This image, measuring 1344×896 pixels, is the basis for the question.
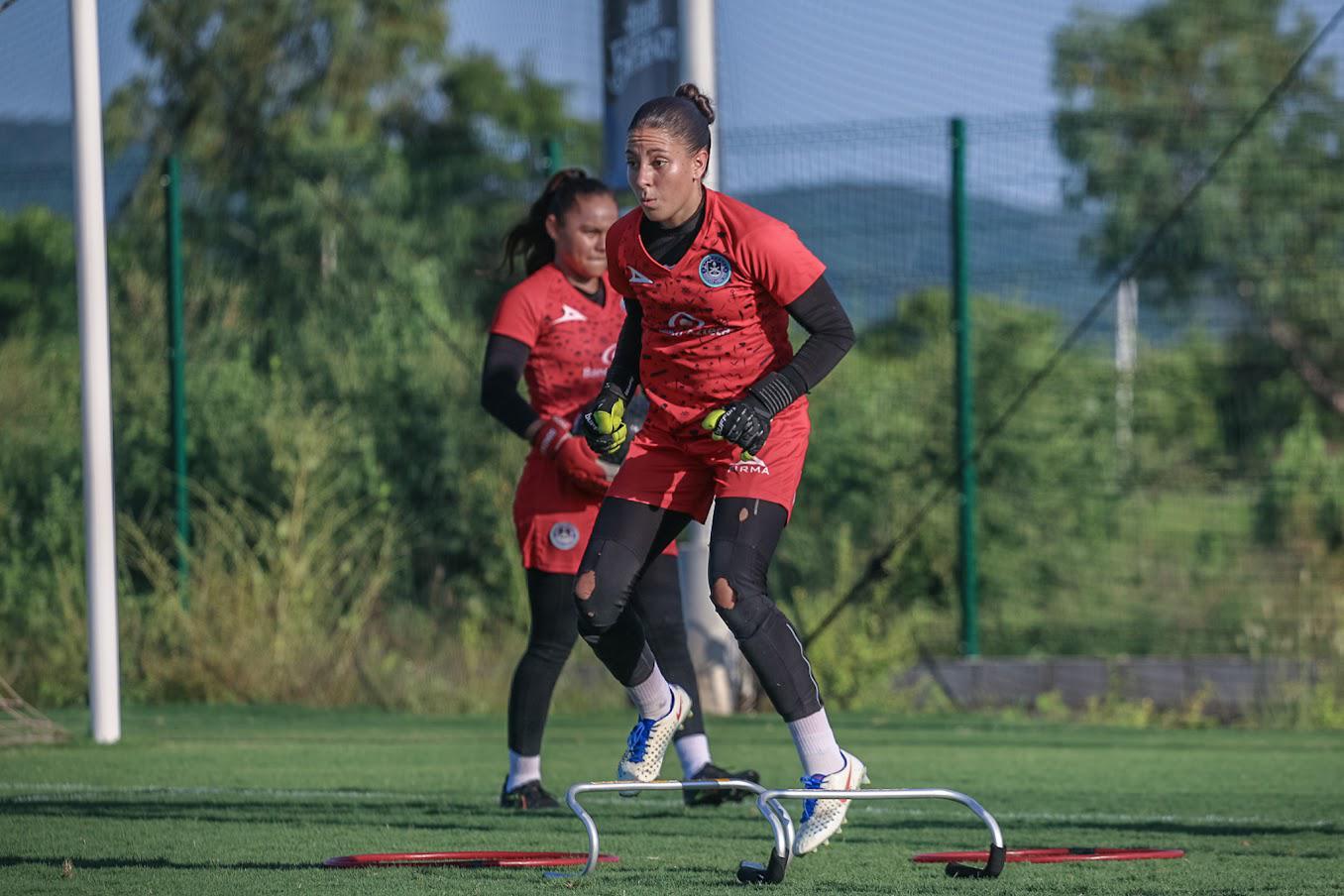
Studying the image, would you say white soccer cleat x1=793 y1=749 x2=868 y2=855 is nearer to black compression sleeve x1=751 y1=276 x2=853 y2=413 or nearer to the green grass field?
the green grass field

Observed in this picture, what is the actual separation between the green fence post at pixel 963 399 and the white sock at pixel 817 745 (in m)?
6.56

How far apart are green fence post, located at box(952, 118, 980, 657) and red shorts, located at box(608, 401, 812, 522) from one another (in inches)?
249

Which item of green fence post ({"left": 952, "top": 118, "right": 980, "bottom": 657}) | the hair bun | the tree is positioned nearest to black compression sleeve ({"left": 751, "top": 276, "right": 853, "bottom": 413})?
the hair bun

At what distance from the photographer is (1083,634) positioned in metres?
11.8

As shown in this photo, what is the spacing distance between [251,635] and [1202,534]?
5.96 m

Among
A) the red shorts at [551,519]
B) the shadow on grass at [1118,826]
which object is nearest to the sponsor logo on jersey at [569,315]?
the red shorts at [551,519]

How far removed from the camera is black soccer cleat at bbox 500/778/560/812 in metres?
6.23

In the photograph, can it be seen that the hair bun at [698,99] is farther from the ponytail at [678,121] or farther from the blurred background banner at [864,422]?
the blurred background banner at [864,422]

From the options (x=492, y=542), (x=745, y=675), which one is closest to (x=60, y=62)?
(x=492, y=542)

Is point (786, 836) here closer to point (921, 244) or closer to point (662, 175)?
point (662, 175)

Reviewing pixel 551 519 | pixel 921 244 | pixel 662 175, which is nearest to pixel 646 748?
pixel 551 519

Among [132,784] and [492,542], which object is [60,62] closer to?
[492,542]

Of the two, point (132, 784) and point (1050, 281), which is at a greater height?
point (1050, 281)

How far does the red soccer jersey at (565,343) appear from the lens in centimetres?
654
